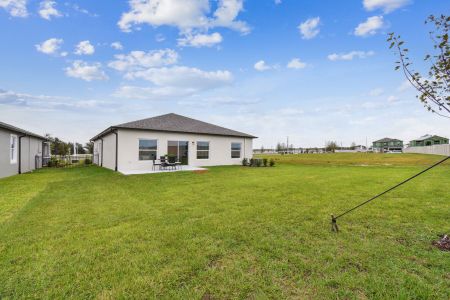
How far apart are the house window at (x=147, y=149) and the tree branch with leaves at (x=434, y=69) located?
14.2 m

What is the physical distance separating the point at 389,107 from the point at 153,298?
20.7 meters

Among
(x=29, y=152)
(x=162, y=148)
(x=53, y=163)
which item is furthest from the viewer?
(x=53, y=163)

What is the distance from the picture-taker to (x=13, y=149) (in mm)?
12688

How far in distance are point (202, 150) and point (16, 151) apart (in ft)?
37.6

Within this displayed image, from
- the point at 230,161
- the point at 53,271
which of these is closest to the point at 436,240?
the point at 53,271

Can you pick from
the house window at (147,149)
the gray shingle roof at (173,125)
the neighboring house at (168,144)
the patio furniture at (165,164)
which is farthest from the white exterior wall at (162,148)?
the patio furniture at (165,164)

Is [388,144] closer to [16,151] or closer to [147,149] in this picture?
[147,149]

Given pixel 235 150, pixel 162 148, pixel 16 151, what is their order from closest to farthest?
pixel 16 151, pixel 162 148, pixel 235 150

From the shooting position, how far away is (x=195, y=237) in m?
3.62

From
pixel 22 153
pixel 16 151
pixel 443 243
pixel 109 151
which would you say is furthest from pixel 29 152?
pixel 443 243

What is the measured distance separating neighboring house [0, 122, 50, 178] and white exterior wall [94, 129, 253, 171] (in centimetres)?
464

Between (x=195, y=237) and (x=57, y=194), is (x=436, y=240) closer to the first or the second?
(x=195, y=237)

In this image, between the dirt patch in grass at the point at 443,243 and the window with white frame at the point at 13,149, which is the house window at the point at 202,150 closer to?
the window with white frame at the point at 13,149

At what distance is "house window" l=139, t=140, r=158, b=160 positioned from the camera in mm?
14930
